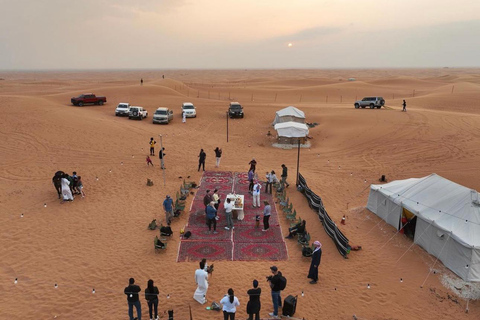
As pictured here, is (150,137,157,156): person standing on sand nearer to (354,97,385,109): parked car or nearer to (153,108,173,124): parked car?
(153,108,173,124): parked car

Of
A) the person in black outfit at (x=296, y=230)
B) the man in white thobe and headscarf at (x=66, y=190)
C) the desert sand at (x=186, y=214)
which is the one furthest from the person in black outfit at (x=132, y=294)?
the man in white thobe and headscarf at (x=66, y=190)

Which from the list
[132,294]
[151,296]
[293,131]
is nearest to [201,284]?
[151,296]

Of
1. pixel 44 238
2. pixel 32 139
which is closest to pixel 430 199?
pixel 44 238

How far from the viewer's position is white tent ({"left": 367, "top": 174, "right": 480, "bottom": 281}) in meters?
10.9

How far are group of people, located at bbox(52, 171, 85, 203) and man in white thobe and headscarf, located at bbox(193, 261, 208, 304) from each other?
1022cm

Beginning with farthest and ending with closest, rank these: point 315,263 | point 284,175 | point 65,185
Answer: point 284,175, point 65,185, point 315,263

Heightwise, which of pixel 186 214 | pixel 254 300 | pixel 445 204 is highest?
pixel 445 204

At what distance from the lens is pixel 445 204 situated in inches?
496

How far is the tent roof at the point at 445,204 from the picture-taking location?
37.3ft

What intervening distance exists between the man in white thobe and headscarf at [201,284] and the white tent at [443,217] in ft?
27.6

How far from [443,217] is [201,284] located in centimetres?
914

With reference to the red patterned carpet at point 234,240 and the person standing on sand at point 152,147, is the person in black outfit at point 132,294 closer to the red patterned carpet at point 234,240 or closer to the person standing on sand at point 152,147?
the red patterned carpet at point 234,240

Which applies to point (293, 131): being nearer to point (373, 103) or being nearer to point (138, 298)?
point (373, 103)

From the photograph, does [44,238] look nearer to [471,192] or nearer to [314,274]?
[314,274]
